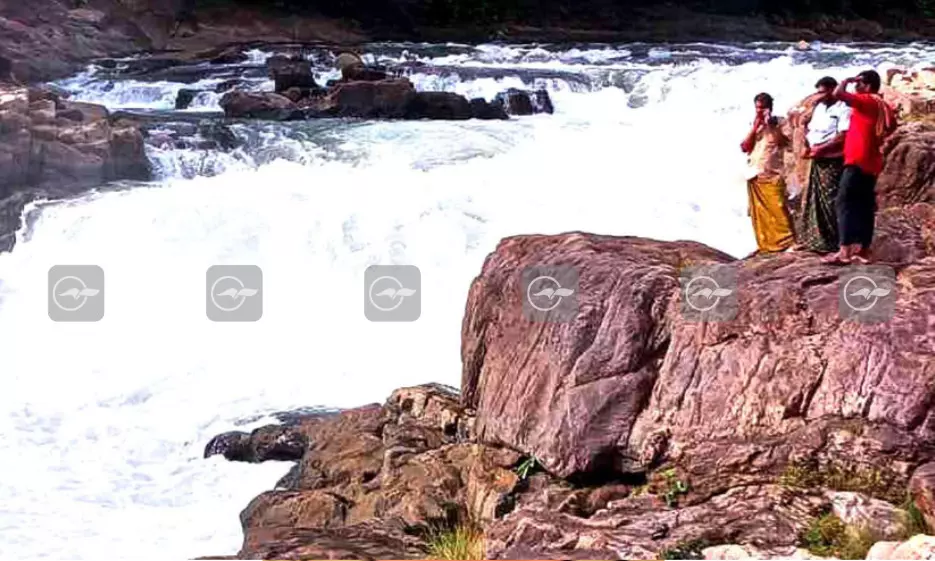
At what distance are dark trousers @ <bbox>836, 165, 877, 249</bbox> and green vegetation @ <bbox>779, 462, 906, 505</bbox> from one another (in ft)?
5.33

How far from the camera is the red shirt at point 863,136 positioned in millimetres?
7117

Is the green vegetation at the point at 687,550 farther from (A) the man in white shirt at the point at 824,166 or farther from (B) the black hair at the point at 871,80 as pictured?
(B) the black hair at the point at 871,80

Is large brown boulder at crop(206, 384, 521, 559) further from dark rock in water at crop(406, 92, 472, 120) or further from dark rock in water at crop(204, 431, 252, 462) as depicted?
dark rock in water at crop(406, 92, 472, 120)

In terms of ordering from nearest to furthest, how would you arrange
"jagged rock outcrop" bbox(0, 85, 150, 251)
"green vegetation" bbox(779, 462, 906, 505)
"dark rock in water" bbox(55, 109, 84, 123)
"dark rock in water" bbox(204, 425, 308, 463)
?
"green vegetation" bbox(779, 462, 906, 505) → "dark rock in water" bbox(204, 425, 308, 463) → "jagged rock outcrop" bbox(0, 85, 150, 251) → "dark rock in water" bbox(55, 109, 84, 123)

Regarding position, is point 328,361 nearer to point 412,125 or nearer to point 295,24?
point 412,125

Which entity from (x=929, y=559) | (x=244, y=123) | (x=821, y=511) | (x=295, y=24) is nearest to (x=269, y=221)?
(x=244, y=123)

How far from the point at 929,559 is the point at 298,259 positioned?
9.20 meters

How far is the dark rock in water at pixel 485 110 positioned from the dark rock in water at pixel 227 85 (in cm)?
492

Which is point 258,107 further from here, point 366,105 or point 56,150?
point 56,150

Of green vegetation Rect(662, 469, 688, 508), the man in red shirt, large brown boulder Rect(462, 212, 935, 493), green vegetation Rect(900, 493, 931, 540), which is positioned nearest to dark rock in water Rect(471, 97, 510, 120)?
large brown boulder Rect(462, 212, 935, 493)

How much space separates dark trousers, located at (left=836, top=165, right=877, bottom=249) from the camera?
23.3ft

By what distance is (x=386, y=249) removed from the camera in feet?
42.6

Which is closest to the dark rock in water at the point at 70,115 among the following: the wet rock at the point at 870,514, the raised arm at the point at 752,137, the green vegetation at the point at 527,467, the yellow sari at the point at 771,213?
the raised arm at the point at 752,137

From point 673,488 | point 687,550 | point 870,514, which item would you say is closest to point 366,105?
point 673,488
